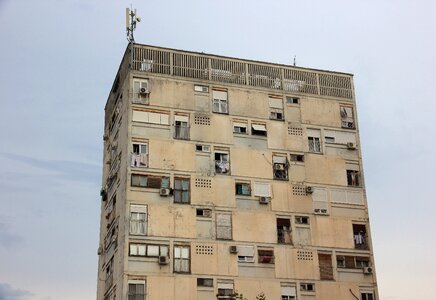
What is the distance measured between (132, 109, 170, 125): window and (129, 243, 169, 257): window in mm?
6894

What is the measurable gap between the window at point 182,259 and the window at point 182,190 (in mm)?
2549

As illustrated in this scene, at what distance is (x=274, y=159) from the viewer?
38.6 metres

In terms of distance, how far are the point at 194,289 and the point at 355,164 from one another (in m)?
12.8

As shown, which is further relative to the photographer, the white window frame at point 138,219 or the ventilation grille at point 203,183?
the ventilation grille at point 203,183

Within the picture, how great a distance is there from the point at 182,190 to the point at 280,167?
6.05 meters

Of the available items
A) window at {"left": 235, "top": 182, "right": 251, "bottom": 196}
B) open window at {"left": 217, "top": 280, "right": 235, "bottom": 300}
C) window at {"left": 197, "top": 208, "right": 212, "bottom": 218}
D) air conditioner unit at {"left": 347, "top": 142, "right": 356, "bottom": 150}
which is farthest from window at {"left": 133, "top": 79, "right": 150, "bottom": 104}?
air conditioner unit at {"left": 347, "top": 142, "right": 356, "bottom": 150}

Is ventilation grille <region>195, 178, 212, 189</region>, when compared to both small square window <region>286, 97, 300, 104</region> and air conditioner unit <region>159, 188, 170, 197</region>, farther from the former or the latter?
small square window <region>286, 97, 300, 104</region>

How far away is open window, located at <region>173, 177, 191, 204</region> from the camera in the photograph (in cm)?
3594

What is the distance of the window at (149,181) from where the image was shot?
35.7 metres

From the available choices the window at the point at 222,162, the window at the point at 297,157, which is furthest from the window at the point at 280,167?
the window at the point at 222,162

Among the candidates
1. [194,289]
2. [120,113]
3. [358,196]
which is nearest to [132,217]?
[194,289]

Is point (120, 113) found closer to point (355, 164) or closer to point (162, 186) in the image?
point (162, 186)

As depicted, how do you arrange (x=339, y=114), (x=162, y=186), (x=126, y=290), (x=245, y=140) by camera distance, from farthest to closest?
(x=339, y=114), (x=245, y=140), (x=162, y=186), (x=126, y=290)

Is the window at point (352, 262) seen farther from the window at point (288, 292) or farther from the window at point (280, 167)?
the window at point (280, 167)
